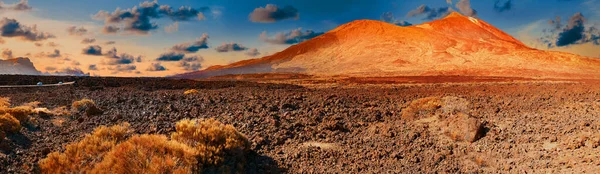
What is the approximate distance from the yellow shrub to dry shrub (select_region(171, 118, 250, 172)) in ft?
15.3

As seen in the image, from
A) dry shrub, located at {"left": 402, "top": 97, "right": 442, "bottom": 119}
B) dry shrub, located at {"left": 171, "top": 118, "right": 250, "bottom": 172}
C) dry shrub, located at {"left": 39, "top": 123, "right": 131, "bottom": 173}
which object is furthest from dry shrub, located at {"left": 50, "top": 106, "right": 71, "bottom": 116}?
dry shrub, located at {"left": 402, "top": 97, "right": 442, "bottom": 119}

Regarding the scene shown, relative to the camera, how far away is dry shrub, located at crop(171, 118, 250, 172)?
7996mm

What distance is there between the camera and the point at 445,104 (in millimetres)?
14875

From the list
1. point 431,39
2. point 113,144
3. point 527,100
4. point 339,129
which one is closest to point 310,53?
point 431,39

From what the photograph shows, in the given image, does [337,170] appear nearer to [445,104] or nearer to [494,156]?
[494,156]

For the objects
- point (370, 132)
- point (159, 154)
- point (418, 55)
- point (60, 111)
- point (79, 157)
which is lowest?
point (370, 132)

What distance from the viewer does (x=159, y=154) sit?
25.1 feet

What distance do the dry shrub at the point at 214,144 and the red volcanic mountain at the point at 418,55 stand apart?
145ft

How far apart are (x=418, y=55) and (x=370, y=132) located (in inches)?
2168

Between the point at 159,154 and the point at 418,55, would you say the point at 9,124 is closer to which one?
the point at 159,154

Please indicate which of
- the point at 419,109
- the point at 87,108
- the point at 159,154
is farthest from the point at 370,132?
the point at 87,108

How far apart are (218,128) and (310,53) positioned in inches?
2523

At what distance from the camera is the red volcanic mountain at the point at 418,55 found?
5619cm

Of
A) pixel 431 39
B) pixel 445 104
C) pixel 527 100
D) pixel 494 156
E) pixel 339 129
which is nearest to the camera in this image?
pixel 494 156
